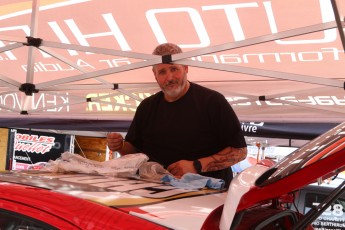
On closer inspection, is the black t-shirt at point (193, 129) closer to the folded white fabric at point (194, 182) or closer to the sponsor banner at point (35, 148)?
the folded white fabric at point (194, 182)

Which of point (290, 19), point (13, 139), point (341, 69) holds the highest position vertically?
point (290, 19)

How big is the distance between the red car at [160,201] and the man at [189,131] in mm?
1009

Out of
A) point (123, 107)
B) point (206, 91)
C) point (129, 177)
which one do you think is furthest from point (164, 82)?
point (123, 107)

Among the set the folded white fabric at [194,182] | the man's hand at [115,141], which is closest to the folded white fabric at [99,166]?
the folded white fabric at [194,182]

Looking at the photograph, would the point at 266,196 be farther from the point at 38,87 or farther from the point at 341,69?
the point at 38,87

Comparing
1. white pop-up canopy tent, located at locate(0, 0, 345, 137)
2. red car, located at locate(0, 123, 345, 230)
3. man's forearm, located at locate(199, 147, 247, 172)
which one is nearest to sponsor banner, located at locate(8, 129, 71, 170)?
white pop-up canopy tent, located at locate(0, 0, 345, 137)

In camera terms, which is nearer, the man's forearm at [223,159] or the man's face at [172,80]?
the man's forearm at [223,159]

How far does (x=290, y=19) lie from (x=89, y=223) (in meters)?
2.91

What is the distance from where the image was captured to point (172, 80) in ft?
9.09

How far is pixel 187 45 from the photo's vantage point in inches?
170

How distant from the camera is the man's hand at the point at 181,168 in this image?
2.39 meters

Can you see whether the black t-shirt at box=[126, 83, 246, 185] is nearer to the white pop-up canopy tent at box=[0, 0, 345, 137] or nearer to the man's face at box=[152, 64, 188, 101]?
the man's face at box=[152, 64, 188, 101]

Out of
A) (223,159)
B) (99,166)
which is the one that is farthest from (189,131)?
(99,166)

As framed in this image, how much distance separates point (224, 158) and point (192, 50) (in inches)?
48.4
